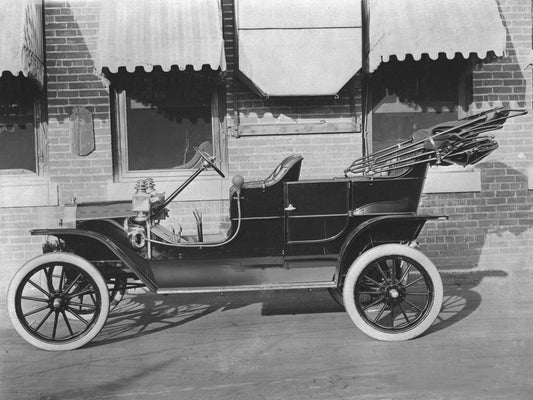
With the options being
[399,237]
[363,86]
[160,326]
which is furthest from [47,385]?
[363,86]

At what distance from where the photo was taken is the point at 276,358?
4.78 meters

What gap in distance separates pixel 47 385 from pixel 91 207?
1591 mm

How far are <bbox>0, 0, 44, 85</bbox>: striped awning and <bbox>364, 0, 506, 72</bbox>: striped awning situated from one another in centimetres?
394

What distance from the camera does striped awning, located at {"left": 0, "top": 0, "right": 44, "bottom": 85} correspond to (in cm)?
666

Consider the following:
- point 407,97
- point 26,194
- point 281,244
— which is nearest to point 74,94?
point 26,194

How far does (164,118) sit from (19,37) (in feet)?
6.34

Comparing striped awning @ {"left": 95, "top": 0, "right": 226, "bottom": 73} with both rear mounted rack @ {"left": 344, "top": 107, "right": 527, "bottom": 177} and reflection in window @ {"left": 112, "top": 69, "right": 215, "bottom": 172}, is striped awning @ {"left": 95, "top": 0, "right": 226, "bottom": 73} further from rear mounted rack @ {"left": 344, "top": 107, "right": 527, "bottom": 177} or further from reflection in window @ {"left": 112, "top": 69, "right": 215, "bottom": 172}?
rear mounted rack @ {"left": 344, "top": 107, "right": 527, "bottom": 177}

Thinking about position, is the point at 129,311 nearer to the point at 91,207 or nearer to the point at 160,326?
the point at 160,326

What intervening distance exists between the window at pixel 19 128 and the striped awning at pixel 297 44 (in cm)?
273

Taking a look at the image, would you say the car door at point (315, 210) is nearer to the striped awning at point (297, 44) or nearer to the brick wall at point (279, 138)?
→ the striped awning at point (297, 44)

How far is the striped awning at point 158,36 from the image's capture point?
268 inches

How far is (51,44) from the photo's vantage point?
298 inches

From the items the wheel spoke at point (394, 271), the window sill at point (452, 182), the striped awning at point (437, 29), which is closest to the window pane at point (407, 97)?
the window sill at point (452, 182)

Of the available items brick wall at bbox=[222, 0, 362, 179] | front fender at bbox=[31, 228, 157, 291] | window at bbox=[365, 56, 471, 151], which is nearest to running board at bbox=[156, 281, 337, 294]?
front fender at bbox=[31, 228, 157, 291]
